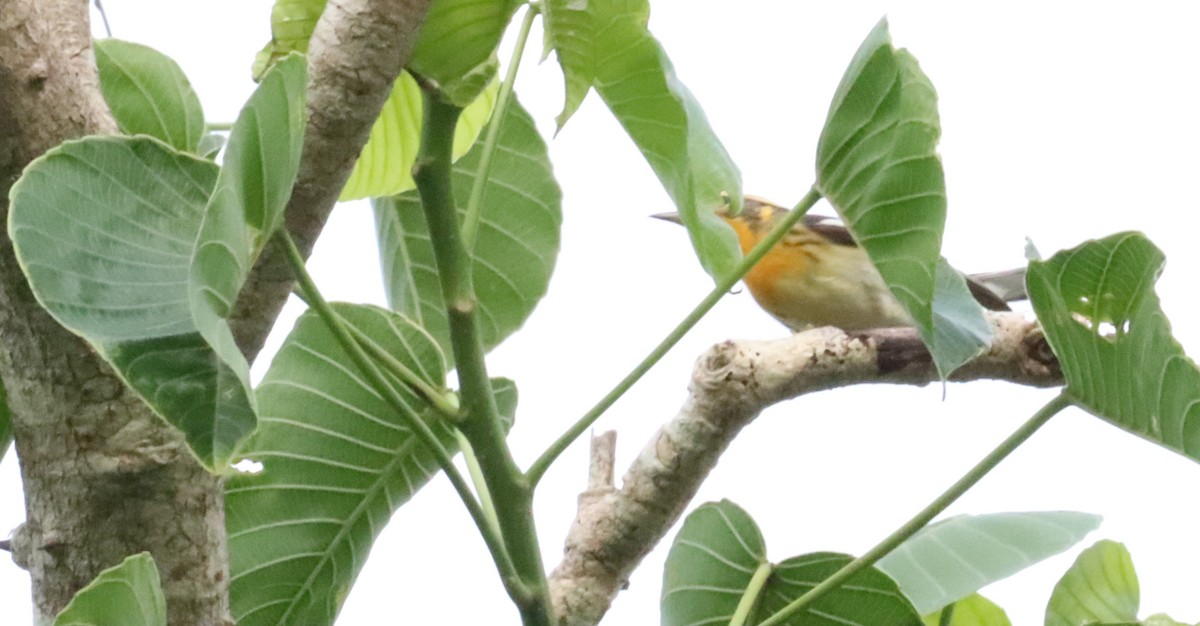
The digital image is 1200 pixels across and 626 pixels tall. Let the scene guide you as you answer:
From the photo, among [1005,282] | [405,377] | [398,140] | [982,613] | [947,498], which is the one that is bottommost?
[982,613]

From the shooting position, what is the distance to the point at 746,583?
947 millimetres

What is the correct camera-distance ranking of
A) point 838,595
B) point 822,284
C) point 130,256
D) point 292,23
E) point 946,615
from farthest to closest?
point 822,284 < point 946,615 < point 838,595 < point 292,23 < point 130,256

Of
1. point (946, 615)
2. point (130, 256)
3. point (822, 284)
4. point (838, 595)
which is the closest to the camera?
point (130, 256)

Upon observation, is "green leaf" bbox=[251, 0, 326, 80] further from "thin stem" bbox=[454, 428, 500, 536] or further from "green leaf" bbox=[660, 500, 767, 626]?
"green leaf" bbox=[660, 500, 767, 626]

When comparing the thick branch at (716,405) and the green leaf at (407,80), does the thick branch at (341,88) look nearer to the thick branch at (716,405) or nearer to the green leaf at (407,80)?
the green leaf at (407,80)

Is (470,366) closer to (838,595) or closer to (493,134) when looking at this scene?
(493,134)

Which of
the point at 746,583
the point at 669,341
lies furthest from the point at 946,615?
the point at 669,341

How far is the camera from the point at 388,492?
942 mm

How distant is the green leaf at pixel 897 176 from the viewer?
72cm

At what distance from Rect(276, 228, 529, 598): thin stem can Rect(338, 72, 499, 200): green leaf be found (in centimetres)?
35

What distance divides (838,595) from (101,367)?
1.73ft

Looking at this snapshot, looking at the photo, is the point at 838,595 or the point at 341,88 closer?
the point at 341,88

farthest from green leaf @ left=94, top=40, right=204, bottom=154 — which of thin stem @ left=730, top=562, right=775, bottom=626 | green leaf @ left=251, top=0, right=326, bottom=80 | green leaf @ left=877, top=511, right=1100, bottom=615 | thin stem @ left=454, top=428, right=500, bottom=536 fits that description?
green leaf @ left=877, top=511, right=1100, bottom=615

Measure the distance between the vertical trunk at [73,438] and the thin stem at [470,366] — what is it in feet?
0.51
